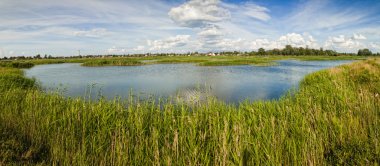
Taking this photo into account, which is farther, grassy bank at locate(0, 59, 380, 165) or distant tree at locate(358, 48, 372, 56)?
distant tree at locate(358, 48, 372, 56)

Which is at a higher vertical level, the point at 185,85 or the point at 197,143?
the point at 197,143

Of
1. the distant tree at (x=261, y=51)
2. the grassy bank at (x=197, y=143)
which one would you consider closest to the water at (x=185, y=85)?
the grassy bank at (x=197, y=143)

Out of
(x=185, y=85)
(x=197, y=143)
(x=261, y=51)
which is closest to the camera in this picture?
(x=197, y=143)

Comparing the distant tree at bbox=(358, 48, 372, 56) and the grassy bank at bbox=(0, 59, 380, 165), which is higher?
the distant tree at bbox=(358, 48, 372, 56)

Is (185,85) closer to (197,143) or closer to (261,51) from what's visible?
(197,143)

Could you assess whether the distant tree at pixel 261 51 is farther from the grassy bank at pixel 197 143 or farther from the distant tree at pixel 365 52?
the grassy bank at pixel 197 143

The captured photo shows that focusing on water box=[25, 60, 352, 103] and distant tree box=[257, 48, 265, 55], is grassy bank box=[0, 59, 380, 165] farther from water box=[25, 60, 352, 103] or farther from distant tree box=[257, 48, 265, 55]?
distant tree box=[257, 48, 265, 55]

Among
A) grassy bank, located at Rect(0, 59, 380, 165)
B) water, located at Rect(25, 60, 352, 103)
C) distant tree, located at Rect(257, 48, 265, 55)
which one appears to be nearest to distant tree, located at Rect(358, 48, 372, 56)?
distant tree, located at Rect(257, 48, 265, 55)

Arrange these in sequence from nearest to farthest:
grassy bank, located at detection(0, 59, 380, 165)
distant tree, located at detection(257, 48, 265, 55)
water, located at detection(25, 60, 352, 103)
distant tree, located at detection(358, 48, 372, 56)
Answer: grassy bank, located at detection(0, 59, 380, 165), water, located at detection(25, 60, 352, 103), distant tree, located at detection(358, 48, 372, 56), distant tree, located at detection(257, 48, 265, 55)

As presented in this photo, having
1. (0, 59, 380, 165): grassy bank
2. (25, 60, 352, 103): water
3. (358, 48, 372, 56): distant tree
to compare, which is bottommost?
(25, 60, 352, 103): water

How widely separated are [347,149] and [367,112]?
2.23 m

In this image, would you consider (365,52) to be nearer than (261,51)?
Yes

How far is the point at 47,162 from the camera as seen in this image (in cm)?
456

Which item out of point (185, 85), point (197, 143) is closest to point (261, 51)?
point (185, 85)
